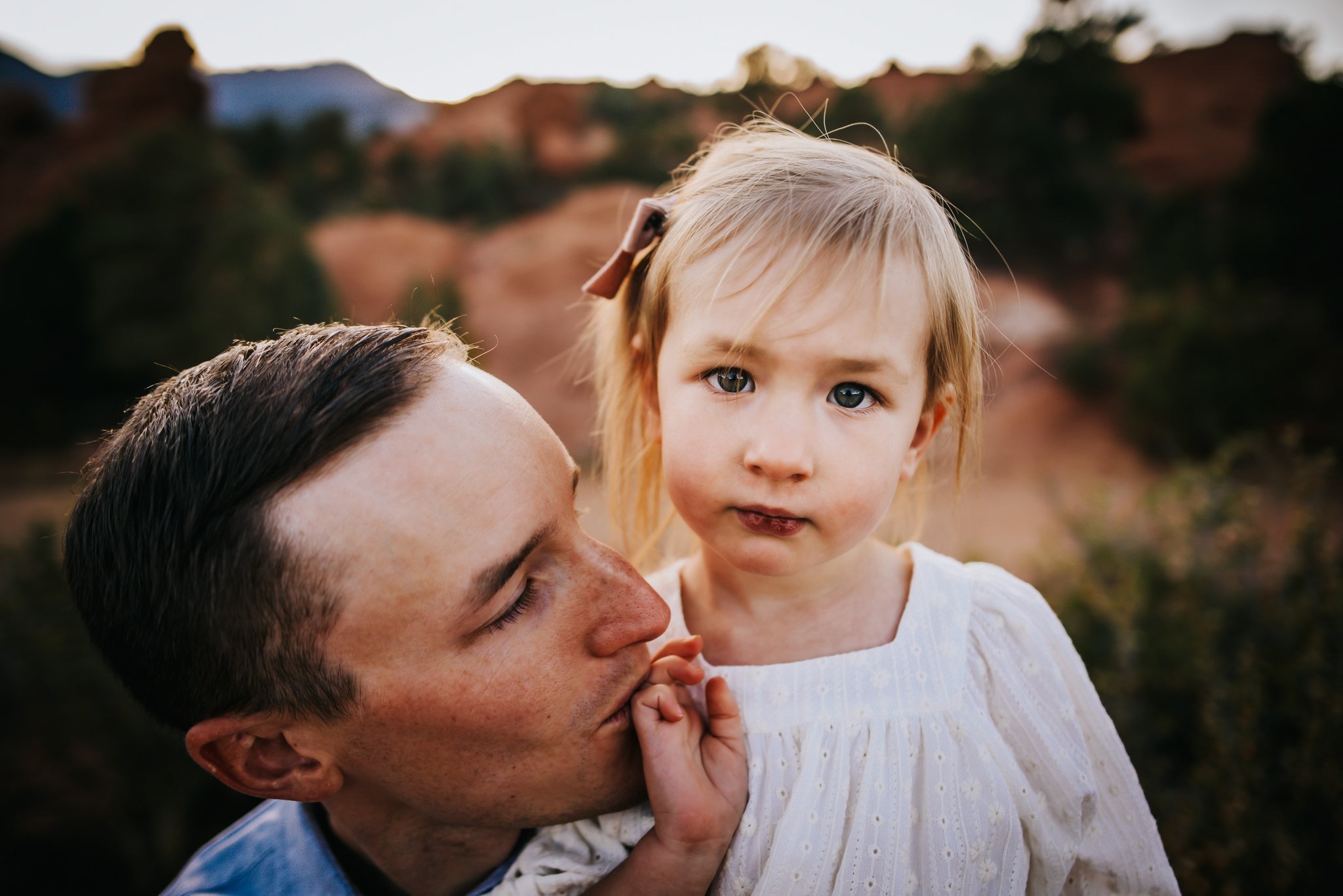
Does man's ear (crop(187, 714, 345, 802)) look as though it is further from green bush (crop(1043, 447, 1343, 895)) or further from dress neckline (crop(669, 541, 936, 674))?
green bush (crop(1043, 447, 1343, 895))

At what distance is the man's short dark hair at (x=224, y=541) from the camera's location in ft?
4.31

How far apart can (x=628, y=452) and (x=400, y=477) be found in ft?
2.92

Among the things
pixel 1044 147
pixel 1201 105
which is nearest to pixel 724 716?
pixel 1044 147

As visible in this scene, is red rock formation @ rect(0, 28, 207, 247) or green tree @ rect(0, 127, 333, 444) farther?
red rock formation @ rect(0, 28, 207, 247)

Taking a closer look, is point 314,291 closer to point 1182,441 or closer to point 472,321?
point 472,321

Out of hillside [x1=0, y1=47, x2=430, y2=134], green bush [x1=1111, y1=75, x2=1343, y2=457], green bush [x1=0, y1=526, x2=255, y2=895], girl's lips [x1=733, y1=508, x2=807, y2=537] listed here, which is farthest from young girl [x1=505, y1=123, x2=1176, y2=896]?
green bush [x1=1111, y1=75, x2=1343, y2=457]

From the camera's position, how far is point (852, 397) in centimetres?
147

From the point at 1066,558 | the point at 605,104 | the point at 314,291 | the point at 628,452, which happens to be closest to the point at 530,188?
the point at 605,104

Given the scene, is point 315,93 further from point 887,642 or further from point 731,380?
point 887,642

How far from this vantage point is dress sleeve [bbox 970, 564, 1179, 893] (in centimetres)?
153

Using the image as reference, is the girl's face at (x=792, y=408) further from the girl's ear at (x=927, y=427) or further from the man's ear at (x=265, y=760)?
the man's ear at (x=265, y=760)

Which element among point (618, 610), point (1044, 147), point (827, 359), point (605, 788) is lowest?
point (605, 788)

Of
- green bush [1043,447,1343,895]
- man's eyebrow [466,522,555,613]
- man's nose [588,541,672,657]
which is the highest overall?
man's eyebrow [466,522,555,613]

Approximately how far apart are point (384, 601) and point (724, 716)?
699mm
